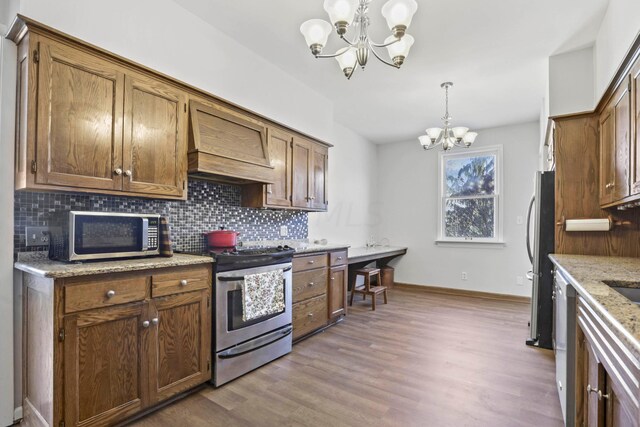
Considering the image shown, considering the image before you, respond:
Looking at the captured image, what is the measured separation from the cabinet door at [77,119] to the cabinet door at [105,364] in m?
0.77

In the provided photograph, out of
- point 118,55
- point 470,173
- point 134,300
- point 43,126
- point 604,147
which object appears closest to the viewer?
point 43,126

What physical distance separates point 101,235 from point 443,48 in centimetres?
298

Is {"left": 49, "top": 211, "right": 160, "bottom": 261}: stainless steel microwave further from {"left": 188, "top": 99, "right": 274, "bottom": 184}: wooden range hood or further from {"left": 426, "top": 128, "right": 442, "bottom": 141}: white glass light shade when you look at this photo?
{"left": 426, "top": 128, "right": 442, "bottom": 141}: white glass light shade

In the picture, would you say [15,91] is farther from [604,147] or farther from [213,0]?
[604,147]

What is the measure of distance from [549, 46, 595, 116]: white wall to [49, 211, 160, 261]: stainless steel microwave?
11.1 ft

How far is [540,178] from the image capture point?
10.0 ft

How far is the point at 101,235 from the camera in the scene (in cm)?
194

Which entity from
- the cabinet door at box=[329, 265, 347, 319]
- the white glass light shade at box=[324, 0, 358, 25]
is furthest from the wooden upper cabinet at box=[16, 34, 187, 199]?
the cabinet door at box=[329, 265, 347, 319]

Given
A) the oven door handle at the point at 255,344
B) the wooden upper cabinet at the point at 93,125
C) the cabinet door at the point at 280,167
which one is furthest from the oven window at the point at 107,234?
the cabinet door at the point at 280,167

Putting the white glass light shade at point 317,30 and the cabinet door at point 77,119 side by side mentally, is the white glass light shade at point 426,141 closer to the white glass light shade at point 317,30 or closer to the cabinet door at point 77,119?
the white glass light shade at point 317,30

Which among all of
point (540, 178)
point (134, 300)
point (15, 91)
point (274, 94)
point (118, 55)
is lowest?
point (134, 300)

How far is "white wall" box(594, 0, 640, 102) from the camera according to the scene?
5.91ft

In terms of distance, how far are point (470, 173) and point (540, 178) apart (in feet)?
8.02

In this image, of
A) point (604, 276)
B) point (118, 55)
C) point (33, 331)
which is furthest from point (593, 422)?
point (118, 55)
